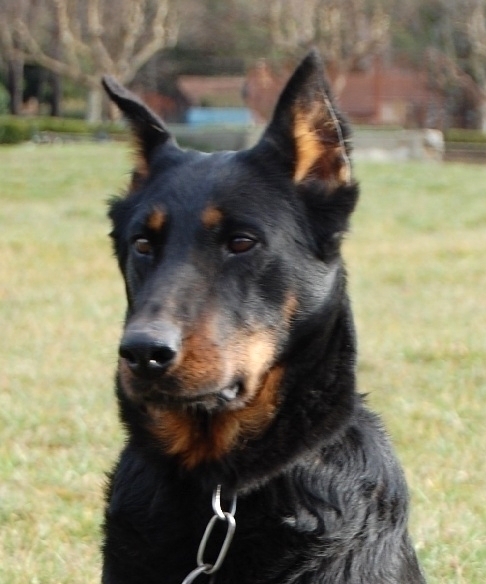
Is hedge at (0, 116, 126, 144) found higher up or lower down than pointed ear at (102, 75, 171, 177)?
lower down

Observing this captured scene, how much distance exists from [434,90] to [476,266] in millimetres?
47791

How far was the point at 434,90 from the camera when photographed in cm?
5944

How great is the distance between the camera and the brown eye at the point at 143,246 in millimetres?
3262

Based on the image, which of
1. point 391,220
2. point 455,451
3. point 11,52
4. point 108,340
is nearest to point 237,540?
point 455,451

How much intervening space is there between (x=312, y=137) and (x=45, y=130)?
35257mm

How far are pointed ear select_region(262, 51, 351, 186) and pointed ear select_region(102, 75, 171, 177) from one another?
0.46 m

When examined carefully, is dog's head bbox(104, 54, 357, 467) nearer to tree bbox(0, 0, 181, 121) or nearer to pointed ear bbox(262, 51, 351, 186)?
pointed ear bbox(262, 51, 351, 186)

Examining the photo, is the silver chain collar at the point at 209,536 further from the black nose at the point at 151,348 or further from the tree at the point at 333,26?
the tree at the point at 333,26

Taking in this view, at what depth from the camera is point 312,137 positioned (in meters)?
3.38

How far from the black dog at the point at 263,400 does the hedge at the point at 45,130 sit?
30.9 metres

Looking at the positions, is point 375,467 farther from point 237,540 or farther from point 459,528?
point 459,528

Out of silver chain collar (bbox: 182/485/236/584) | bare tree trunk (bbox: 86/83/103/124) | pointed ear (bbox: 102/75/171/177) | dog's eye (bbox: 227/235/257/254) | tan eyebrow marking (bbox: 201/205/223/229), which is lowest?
bare tree trunk (bbox: 86/83/103/124)

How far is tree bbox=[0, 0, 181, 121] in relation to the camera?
1729 inches

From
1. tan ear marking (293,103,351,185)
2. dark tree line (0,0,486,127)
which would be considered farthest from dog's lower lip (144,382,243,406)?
dark tree line (0,0,486,127)
